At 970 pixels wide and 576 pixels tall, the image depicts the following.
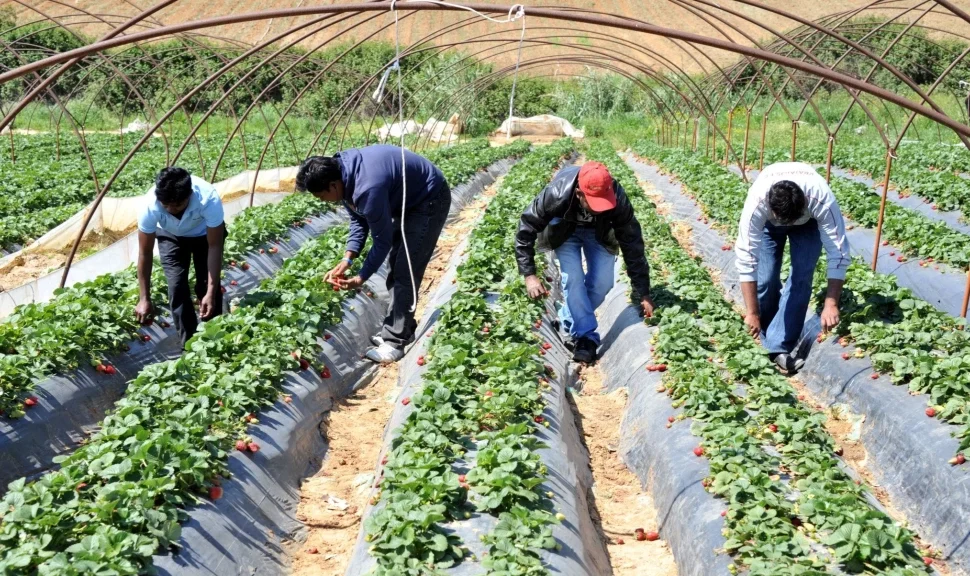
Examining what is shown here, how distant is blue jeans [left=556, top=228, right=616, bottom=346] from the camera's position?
692cm

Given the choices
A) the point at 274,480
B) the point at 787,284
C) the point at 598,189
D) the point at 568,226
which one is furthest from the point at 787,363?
the point at 274,480

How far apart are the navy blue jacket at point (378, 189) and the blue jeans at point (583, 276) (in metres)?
1.20

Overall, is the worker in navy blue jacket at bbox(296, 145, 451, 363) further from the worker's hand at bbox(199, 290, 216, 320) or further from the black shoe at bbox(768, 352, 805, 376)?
the black shoe at bbox(768, 352, 805, 376)

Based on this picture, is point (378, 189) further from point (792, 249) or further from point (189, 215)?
point (792, 249)

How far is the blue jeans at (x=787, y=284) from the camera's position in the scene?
252 inches

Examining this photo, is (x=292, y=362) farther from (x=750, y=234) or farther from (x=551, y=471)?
(x=750, y=234)

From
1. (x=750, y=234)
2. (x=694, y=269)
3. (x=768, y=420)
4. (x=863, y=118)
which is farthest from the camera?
(x=863, y=118)

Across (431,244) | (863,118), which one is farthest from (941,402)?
(863,118)

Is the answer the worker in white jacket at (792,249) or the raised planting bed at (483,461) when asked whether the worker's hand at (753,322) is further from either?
the raised planting bed at (483,461)

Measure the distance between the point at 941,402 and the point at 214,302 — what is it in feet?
16.6

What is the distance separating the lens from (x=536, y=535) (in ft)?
12.4

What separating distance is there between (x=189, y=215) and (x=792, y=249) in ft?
14.4

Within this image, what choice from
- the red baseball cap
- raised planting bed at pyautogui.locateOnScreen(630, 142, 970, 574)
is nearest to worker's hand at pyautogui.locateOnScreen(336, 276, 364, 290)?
the red baseball cap

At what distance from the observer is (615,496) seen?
17.3 ft
